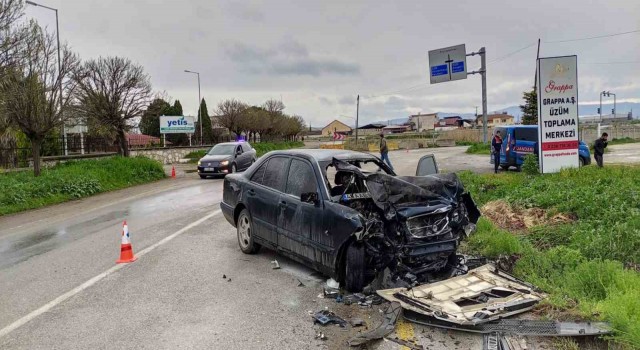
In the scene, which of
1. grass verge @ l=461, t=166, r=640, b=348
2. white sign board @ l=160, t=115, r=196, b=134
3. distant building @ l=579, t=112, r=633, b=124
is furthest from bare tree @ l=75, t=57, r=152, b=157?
distant building @ l=579, t=112, r=633, b=124

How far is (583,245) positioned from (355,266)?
11.1 feet

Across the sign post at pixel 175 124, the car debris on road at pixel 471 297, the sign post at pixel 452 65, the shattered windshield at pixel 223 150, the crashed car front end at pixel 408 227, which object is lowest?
the car debris on road at pixel 471 297

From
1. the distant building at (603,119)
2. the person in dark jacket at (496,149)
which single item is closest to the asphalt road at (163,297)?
the person in dark jacket at (496,149)

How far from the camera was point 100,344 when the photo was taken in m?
4.23

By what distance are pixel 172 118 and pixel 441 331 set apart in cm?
3466

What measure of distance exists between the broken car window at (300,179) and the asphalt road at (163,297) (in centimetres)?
113

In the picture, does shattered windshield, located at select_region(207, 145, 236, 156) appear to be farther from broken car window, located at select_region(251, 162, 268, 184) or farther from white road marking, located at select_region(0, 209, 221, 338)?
broken car window, located at select_region(251, 162, 268, 184)

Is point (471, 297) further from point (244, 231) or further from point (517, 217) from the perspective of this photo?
point (517, 217)

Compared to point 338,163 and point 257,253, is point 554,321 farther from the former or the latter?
point 257,253

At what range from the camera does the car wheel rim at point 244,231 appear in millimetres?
7357

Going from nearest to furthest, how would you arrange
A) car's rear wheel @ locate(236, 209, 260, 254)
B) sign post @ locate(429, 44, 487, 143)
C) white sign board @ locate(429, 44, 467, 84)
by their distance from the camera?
car's rear wheel @ locate(236, 209, 260, 254) → sign post @ locate(429, 44, 487, 143) → white sign board @ locate(429, 44, 467, 84)

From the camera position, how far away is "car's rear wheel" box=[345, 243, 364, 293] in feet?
16.8

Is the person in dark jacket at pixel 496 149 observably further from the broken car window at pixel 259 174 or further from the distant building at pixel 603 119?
the distant building at pixel 603 119

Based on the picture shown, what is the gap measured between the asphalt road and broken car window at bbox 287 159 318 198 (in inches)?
44.5
